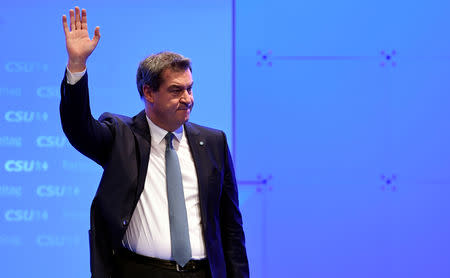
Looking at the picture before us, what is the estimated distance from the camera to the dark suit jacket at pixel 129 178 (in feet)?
6.82

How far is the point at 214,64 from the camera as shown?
131 inches

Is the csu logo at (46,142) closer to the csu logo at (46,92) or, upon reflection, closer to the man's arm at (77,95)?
the csu logo at (46,92)

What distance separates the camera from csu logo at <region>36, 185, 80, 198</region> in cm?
328

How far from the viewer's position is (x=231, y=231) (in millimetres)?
2467

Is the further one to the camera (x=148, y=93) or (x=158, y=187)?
(x=148, y=93)

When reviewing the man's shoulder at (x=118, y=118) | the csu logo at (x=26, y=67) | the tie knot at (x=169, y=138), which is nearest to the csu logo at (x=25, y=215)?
the csu logo at (x=26, y=67)

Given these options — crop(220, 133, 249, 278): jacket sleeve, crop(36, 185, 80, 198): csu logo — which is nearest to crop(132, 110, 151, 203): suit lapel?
crop(220, 133, 249, 278): jacket sleeve

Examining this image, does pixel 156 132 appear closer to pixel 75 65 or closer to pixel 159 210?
pixel 159 210

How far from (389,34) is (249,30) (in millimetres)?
845

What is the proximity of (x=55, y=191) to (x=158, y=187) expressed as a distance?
3.95ft

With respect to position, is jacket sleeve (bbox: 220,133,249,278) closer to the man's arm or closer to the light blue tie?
the light blue tie

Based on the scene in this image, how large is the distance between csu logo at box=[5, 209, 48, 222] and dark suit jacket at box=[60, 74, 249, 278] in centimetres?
113

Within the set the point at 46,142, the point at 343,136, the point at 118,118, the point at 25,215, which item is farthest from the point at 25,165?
the point at 343,136

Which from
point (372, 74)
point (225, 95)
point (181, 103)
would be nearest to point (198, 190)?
point (181, 103)
